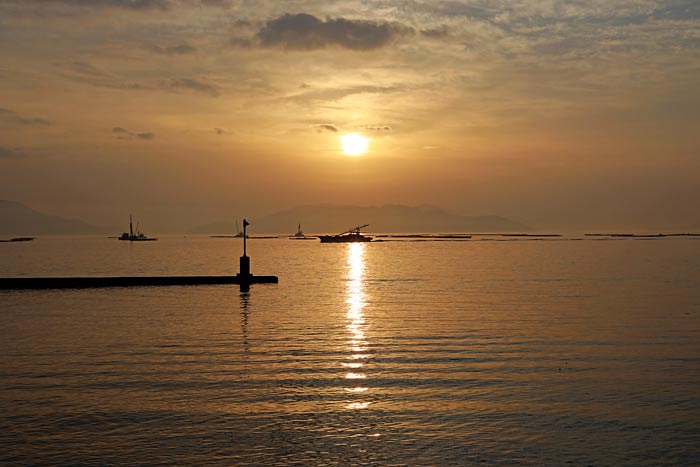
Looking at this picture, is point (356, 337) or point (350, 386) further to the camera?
point (356, 337)

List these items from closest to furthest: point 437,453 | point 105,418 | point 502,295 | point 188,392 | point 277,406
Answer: point 437,453 < point 105,418 < point 277,406 < point 188,392 < point 502,295

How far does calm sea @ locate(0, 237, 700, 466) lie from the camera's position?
57.7 ft

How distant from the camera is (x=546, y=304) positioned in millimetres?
55812

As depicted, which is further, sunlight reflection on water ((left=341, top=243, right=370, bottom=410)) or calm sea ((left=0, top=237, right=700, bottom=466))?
sunlight reflection on water ((left=341, top=243, right=370, bottom=410))

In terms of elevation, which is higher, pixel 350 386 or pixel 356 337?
pixel 356 337

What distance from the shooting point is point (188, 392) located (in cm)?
2372

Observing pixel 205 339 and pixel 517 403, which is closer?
pixel 517 403

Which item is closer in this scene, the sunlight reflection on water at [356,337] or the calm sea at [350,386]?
the calm sea at [350,386]

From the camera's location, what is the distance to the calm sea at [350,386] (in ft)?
57.7

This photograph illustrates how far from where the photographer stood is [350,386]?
80.7ft

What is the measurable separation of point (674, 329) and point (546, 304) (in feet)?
52.0

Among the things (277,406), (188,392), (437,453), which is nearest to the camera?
(437,453)

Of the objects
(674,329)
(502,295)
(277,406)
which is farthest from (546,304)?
(277,406)

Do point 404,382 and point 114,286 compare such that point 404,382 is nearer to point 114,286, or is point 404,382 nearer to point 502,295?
point 502,295
